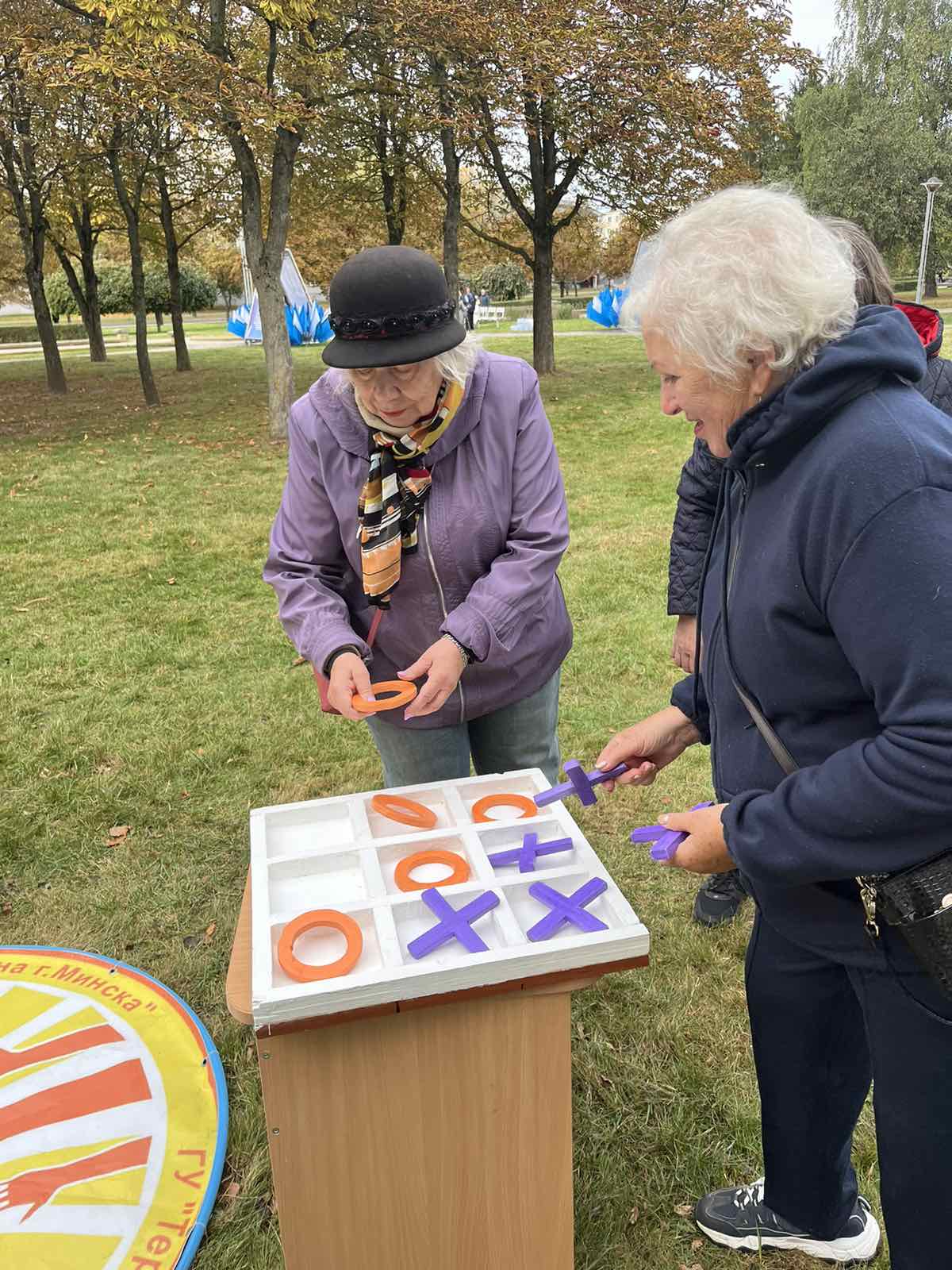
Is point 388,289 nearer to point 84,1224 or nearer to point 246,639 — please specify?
point 84,1224

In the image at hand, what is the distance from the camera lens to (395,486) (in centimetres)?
186

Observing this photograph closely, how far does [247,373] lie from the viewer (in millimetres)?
17094

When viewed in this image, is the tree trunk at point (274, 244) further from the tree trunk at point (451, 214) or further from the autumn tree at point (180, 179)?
the tree trunk at point (451, 214)

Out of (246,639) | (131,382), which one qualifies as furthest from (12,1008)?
(131,382)

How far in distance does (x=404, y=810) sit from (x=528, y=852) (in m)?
0.27

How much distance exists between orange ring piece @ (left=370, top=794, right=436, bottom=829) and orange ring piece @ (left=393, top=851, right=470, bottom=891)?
9cm

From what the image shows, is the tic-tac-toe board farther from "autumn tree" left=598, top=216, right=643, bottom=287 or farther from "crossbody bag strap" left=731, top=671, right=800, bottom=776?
"autumn tree" left=598, top=216, right=643, bottom=287

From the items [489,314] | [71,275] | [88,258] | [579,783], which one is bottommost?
[579,783]

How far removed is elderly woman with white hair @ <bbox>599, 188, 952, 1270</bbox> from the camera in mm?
1051

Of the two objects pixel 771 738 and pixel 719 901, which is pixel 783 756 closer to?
pixel 771 738

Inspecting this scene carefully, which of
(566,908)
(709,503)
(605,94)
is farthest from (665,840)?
(605,94)

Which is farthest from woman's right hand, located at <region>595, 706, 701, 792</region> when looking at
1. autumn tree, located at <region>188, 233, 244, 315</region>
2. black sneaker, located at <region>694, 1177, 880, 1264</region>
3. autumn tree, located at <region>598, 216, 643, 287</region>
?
autumn tree, located at <region>188, 233, 244, 315</region>

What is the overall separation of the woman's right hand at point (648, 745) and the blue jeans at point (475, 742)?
1.47ft

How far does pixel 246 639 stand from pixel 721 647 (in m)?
4.04
